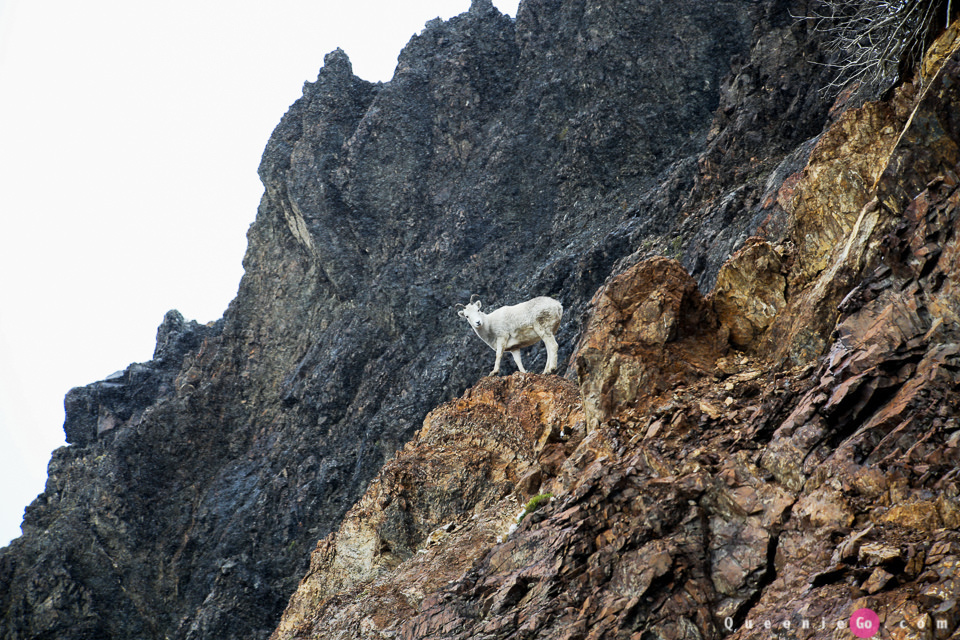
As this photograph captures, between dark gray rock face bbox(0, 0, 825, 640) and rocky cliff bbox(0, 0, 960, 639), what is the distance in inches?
6.7

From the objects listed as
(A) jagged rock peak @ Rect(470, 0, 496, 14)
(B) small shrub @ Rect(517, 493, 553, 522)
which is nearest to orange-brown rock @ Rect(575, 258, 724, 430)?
(B) small shrub @ Rect(517, 493, 553, 522)

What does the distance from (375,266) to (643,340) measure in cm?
3169

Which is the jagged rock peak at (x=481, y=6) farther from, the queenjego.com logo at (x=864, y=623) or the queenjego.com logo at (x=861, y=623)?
the queenjego.com logo at (x=864, y=623)

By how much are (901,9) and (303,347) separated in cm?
3693

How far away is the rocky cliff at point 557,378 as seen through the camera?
337 inches

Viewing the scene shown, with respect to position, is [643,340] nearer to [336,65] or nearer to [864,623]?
[864,623]

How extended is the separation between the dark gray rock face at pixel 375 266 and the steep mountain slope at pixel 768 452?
56.7ft

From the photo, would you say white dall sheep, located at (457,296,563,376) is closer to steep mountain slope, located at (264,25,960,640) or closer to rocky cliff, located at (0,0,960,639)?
rocky cliff, located at (0,0,960,639)

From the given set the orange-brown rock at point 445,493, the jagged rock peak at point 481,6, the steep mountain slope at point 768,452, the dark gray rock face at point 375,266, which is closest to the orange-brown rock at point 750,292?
the steep mountain slope at point 768,452

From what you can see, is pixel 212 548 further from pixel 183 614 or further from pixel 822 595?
pixel 822 595

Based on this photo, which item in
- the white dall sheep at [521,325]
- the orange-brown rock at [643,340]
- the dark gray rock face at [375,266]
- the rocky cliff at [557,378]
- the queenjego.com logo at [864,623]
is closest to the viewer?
the queenjego.com logo at [864,623]

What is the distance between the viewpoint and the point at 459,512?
17.5m

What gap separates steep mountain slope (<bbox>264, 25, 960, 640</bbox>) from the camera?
24.2 ft

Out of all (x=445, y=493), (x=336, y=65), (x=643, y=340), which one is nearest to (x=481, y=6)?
(x=336, y=65)
